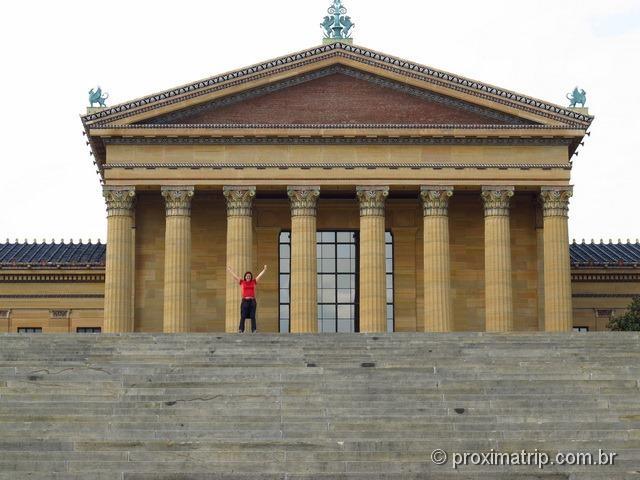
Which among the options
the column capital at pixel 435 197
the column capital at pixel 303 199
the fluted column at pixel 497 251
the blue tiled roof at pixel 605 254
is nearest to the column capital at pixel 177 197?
the column capital at pixel 303 199

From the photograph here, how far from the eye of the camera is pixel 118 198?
61.9 metres

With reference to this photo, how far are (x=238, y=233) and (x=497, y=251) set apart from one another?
448 inches

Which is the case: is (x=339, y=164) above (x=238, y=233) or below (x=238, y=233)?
above

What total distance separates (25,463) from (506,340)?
716 inches

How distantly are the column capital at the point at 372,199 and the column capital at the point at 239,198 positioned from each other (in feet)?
Answer: 15.6

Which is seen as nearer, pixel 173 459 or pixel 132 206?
pixel 173 459

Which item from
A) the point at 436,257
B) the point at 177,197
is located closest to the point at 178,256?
the point at 177,197

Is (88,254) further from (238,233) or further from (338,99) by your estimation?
(338,99)

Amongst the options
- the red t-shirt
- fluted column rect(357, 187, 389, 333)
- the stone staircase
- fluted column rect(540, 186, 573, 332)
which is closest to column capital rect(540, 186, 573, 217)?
fluted column rect(540, 186, 573, 332)

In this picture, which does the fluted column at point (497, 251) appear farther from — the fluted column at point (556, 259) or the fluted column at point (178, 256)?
the fluted column at point (178, 256)

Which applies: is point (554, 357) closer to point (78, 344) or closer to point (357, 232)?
point (78, 344)

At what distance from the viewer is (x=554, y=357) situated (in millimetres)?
42750

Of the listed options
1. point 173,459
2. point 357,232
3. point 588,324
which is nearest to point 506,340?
point 173,459

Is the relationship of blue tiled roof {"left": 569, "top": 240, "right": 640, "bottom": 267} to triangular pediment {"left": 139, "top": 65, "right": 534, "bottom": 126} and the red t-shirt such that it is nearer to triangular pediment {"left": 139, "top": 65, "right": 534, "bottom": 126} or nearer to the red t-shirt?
triangular pediment {"left": 139, "top": 65, "right": 534, "bottom": 126}
